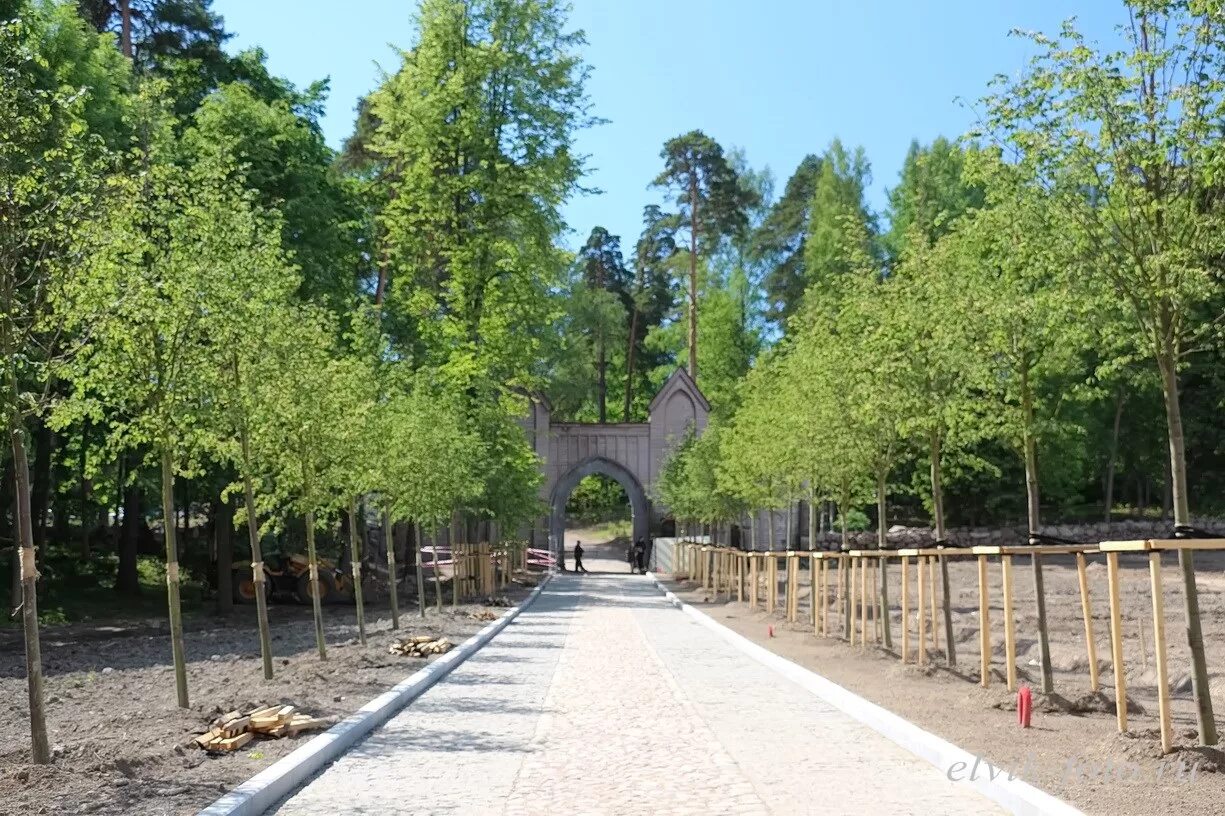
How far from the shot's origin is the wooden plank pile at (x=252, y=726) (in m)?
9.83

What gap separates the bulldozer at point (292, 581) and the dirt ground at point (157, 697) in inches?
254

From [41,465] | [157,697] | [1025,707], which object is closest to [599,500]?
[41,465]

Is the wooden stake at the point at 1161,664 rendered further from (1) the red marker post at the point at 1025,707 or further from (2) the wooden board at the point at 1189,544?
(1) the red marker post at the point at 1025,707

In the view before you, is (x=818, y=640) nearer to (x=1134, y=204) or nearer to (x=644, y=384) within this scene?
(x=1134, y=204)

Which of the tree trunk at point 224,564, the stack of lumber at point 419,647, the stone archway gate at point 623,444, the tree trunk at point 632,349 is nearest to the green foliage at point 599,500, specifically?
the tree trunk at point 632,349

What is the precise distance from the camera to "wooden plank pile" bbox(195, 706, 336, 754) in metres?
9.83

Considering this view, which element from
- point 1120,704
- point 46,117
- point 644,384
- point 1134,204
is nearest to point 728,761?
point 1120,704

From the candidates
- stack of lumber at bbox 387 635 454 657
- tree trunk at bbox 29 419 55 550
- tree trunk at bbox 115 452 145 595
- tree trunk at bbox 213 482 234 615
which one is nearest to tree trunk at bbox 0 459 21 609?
tree trunk at bbox 29 419 55 550

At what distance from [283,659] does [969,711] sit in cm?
967

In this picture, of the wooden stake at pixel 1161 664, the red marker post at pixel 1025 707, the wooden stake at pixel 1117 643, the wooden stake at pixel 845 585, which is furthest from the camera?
the wooden stake at pixel 845 585

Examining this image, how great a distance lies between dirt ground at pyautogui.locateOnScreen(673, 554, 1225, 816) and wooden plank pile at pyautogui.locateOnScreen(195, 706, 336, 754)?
199 inches

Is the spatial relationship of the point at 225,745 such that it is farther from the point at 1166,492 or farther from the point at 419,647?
the point at 1166,492

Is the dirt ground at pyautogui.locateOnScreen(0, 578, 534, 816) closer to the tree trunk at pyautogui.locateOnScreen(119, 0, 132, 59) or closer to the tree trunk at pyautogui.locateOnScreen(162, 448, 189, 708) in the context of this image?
the tree trunk at pyautogui.locateOnScreen(162, 448, 189, 708)

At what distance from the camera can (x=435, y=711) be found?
43.4 ft
